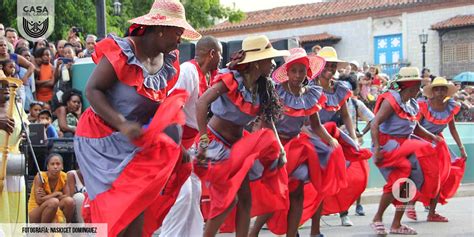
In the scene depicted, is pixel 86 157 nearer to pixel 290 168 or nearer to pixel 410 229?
pixel 290 168

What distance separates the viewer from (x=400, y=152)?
1045cm

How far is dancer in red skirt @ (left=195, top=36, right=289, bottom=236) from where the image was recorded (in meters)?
7.50

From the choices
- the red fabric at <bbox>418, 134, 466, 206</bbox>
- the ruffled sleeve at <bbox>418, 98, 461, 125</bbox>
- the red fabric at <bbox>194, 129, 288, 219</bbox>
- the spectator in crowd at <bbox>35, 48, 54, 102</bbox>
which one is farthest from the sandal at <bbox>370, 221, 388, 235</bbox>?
the spectator in crowd at <bbox>35, 48, 54, 102</bbox>

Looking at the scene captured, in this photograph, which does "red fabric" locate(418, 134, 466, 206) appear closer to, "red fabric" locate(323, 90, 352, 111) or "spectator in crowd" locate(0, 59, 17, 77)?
"red fabric" locate(323, 90, 352, 111)

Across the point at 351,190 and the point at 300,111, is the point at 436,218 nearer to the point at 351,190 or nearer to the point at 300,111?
the point at 351,190

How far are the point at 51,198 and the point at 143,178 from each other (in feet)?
11.9

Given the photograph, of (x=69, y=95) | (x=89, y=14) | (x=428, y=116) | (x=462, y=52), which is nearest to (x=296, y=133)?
(x=69, y=95)

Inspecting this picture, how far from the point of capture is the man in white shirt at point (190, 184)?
7922mm

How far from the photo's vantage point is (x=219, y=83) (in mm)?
7527

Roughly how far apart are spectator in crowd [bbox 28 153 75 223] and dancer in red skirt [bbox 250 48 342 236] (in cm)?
→ 196

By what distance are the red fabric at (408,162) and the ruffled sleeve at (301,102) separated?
1872mm

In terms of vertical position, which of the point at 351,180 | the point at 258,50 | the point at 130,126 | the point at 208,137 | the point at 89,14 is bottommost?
the point at 351,180

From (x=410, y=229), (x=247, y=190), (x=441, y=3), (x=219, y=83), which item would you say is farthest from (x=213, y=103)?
(x=441, y=3)

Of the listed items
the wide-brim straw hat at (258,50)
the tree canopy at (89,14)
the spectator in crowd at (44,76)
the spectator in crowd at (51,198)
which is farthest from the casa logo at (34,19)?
the wide-brim straw hat at (258,50)
